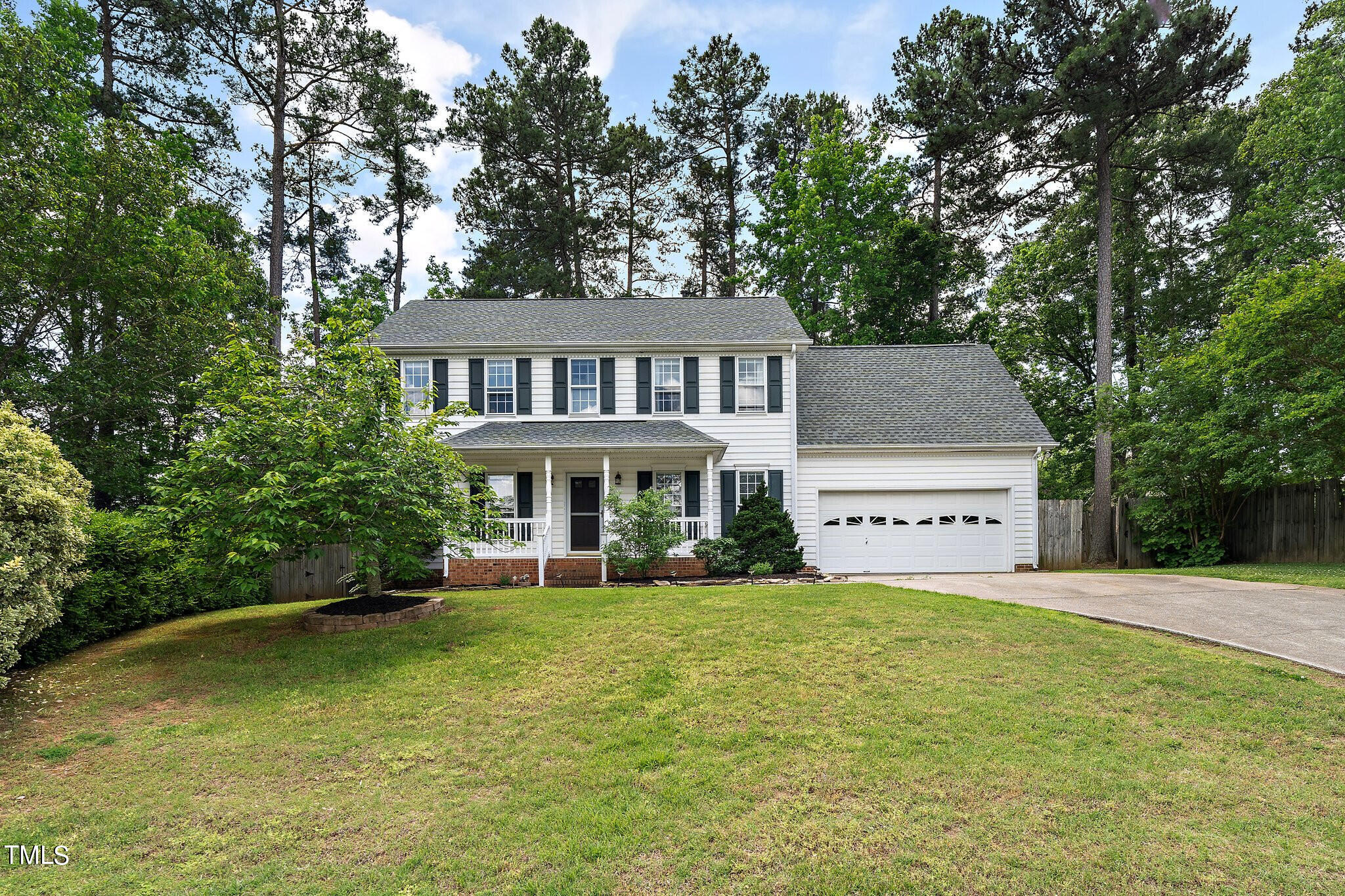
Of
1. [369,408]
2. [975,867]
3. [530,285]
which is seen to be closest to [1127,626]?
[975,867]

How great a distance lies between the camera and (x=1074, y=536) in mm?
17391

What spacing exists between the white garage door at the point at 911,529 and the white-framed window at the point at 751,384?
2.89 m

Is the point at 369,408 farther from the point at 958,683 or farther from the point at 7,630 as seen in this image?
the point at 958,683

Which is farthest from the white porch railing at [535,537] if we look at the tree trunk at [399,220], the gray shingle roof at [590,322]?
the tree trunk at [399,220]

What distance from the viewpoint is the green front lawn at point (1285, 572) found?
10641mm

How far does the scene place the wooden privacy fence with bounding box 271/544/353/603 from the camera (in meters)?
13.4

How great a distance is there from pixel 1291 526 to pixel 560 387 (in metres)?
17.8

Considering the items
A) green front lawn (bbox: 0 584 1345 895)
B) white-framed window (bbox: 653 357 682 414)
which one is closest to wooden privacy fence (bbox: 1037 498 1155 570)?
white-framed window (bbox: 653 357 682 414)

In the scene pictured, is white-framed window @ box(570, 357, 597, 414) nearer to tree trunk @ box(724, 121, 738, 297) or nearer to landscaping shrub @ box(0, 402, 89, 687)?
landscaping shrub @ box(0, 402, 89, 687)

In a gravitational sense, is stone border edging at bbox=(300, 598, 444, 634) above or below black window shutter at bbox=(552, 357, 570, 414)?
below

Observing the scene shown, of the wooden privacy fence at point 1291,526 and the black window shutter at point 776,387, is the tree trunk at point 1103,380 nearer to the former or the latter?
the wooden privacy fence at point 1291,526

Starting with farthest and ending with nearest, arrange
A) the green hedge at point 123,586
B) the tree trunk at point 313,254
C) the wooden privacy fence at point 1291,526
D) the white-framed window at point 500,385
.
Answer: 1. the tree trunk at point 313,254
2. the white-framed window at point 500,385
3. the wooden privacy fence at point 1291,526
4. the green hedge at point 123,586

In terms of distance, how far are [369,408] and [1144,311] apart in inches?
1032

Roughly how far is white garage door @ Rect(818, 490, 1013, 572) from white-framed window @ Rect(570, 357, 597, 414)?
633cm
